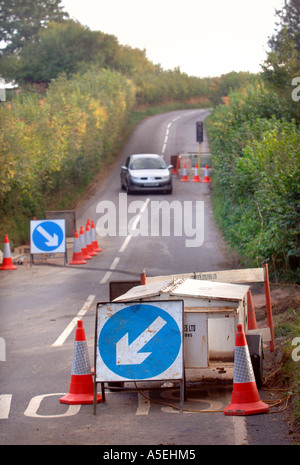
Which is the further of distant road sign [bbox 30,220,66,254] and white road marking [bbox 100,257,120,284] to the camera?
distant road sign [bbox 30,220,66,254]

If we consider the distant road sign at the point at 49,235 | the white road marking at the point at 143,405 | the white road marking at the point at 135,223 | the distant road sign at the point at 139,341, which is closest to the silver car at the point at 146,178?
the white road marking at the point at 135,223

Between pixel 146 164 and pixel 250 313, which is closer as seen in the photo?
pixel 250 313

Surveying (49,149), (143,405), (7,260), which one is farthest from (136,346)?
(49,149)

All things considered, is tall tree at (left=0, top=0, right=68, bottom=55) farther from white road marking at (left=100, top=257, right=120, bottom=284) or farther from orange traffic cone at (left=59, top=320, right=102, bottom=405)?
orange traffic cone at (left=59, top=320, right=102, bottom=405)

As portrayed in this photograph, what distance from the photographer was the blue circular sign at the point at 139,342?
26.0ft

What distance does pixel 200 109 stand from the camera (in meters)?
78.4

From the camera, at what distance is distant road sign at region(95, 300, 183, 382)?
25.9ft

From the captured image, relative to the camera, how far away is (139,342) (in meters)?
8.00

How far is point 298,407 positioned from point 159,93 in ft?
232

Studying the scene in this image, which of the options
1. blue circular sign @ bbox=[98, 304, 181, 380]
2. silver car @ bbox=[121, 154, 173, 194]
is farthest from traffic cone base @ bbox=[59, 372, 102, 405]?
silver car @ bbox=[121, 154, 173, 194]

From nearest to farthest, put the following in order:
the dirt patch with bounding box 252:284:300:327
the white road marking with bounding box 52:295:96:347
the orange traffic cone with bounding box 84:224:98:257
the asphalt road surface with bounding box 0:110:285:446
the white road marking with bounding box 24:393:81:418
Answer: the asphalt road surface with bounding box 0:110:285:446, the white road marking with bounding box 24:393:81:418, the white road marking with bounding box 52:295:96:347, the dirt patch with bounding box 252:284:300:327, the orange traffic cone with bounding box 84:224:98:257

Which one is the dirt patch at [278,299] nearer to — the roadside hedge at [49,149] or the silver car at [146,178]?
the roadside hedge at [49,149]

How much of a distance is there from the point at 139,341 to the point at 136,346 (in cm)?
6

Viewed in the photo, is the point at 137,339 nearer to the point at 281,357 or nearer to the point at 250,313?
the point at 281,357
